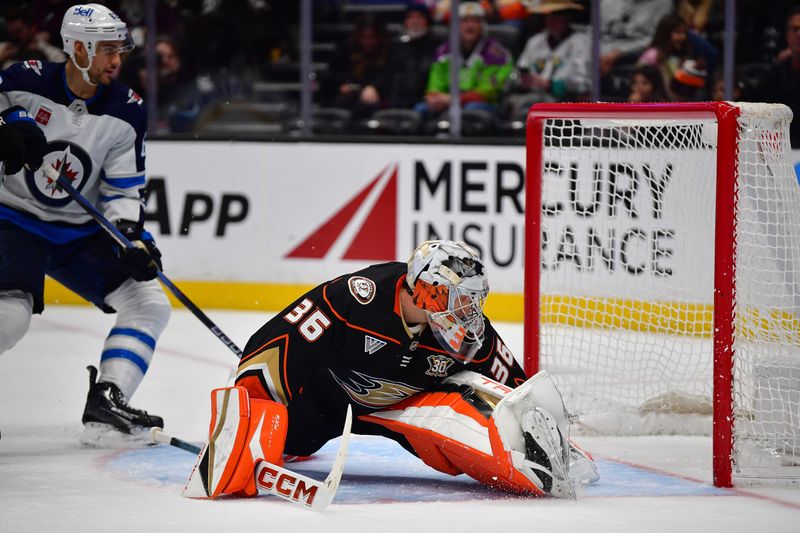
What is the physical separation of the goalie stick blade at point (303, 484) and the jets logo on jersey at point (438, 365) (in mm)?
310

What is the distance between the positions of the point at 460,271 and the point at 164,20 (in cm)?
475

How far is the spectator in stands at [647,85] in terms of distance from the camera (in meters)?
6.28

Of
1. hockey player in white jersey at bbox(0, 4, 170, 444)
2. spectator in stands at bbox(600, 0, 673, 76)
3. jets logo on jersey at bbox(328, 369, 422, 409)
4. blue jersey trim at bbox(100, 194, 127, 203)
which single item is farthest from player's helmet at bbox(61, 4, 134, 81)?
spectator in stands at bbox(600, 0, 673, 76)

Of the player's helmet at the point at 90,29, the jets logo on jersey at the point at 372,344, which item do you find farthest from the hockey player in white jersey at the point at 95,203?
the jets logo on jersey at the point at 372,344

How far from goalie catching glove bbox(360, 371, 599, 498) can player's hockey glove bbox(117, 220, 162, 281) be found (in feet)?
2.95

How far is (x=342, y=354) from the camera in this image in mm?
2996

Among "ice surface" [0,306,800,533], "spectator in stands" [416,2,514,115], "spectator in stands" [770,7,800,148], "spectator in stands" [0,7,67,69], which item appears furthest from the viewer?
"spectator in stands" [0,7,67,69]

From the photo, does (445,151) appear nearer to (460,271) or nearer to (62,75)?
(62,75)

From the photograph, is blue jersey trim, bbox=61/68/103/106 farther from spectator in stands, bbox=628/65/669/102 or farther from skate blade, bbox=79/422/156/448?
spectator in stands, bbox=628/65/669/102

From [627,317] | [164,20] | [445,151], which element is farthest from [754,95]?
[164,20]

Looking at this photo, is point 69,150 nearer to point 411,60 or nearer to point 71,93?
point 71,93

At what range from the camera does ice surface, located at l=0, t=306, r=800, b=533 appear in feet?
8.93

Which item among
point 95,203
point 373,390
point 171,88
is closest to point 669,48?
point 171,88

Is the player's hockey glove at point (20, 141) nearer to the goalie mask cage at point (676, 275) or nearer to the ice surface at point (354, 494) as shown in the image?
the ice surface at point (354, 494)
